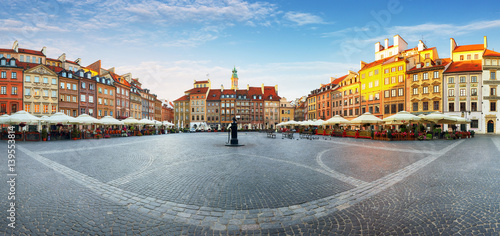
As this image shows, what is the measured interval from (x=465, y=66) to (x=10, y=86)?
8767cm

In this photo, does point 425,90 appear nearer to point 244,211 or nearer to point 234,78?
point 244,211

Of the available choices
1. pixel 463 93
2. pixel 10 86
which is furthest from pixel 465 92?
pixel 10 86

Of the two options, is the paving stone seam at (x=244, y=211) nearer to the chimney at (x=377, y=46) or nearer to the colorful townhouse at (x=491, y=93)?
the colorful townhouse at (x=491, y=93)

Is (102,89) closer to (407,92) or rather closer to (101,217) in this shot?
(101,217)

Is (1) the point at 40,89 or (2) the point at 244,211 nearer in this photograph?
(2) the point at 244,211

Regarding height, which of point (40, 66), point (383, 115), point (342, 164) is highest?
point (40, 66)

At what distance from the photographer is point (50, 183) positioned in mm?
6770

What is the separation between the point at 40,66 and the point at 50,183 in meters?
54.5

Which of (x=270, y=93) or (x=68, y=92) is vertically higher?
(x=270, y=93)

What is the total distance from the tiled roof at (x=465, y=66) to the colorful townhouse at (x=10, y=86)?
82.9m

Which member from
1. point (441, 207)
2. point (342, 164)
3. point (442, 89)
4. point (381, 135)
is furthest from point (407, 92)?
point (441, 207)

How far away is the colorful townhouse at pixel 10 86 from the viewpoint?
42250mm

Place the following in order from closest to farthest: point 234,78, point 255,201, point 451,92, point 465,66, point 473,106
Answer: point 255,201, point 473,106, point 451,92, point 465,66, point 234,78

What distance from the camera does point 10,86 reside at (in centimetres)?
4278
